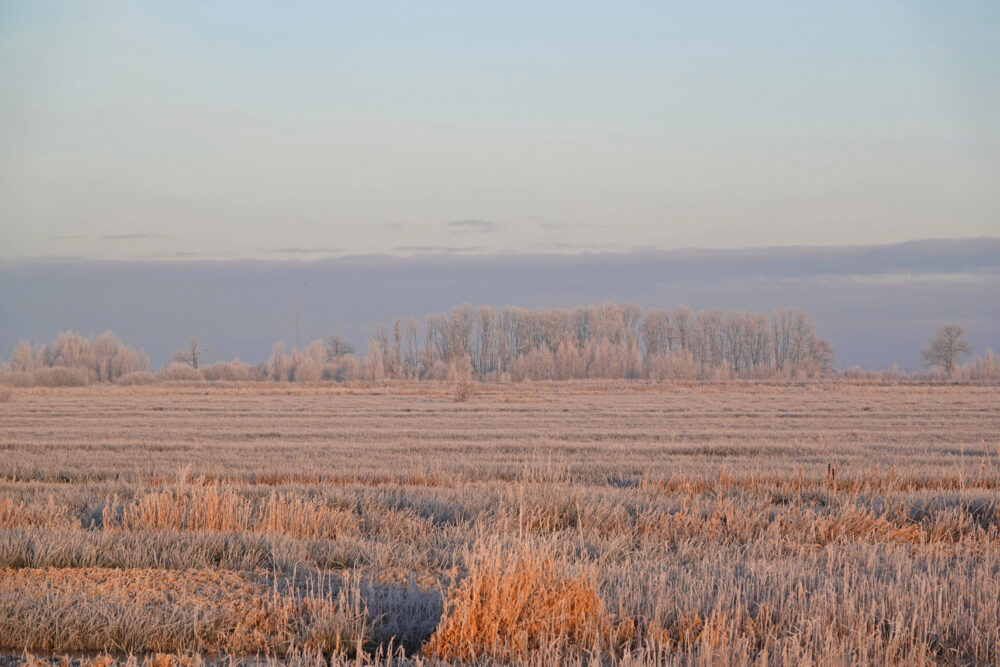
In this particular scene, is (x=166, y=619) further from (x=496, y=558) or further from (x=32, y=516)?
(x=32, y=516)

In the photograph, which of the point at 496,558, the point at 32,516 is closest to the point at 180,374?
the point at 32,516

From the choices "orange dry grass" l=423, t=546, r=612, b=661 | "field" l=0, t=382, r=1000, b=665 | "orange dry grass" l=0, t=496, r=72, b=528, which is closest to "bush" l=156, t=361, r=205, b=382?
"field" l=0, t=382, r=1000, b=665

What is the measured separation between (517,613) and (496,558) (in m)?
0.37

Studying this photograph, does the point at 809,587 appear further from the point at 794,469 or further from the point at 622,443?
the point at 622,443

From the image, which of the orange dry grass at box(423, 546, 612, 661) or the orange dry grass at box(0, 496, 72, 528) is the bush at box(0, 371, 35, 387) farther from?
the orange dry grass at box(423, 546, 612, 661)

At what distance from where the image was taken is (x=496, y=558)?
510 centimetres

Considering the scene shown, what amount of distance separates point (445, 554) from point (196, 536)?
2521mm

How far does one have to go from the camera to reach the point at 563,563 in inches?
221

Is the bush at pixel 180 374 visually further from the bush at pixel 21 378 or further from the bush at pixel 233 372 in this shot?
the bush at pixel 21 378

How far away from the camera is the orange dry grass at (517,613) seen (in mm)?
4770

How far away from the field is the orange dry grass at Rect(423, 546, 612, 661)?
2 cm

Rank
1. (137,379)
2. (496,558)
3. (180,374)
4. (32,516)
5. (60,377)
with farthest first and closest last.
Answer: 1. (180,374)
2. (137,379)
3. (60,377)
4. (32,516)
5. (496,558)

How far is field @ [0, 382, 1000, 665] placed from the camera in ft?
16.2

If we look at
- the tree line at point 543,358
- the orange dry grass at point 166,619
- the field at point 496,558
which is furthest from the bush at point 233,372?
the orange dry grass at point 166,619
